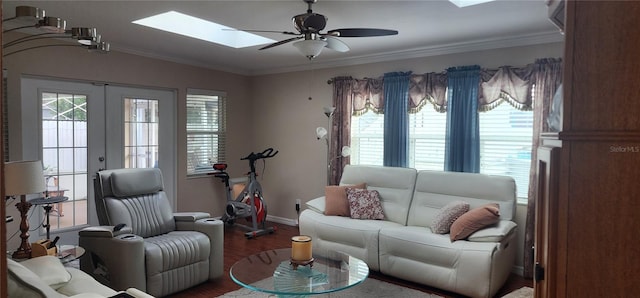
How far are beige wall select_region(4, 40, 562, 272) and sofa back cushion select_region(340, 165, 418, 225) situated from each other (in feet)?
3.19

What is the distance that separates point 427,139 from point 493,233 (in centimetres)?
153

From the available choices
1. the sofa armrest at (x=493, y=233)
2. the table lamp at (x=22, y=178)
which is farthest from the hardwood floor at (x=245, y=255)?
the table lamp at (x=22, y=178)

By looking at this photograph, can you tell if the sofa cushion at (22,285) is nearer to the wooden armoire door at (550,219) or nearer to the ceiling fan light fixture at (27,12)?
the ceiling fan light fixture at (27,12)

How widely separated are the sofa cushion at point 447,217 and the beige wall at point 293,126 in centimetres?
186

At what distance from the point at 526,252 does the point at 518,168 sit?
0.83 metres

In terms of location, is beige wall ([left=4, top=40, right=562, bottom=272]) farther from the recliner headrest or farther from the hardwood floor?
the recliner headrest

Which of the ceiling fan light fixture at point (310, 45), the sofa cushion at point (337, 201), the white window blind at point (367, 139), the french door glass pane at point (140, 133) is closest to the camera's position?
the ceiling fan light fixture at point (310, 45)

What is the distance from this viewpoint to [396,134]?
15.3 feet

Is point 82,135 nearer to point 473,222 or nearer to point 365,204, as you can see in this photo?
point 365,204

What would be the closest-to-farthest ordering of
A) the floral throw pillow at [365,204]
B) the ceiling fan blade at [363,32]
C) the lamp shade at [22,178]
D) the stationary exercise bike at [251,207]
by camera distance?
the lamp shade at [22,178]
the ceiling fan blade at [363,32]
the floral throw pillow at [365,204]
the stationary exercise bike at [251,207]

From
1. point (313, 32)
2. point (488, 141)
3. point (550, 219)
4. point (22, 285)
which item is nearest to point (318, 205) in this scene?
point (488, 141)

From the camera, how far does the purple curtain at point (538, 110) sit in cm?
359

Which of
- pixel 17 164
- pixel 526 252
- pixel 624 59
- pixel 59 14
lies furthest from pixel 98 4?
pixel 526 252

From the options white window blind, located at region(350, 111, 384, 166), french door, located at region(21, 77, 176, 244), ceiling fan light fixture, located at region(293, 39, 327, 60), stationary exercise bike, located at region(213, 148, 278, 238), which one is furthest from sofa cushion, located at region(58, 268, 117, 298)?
white window blind, located at region(350, 111, 384, 166)
